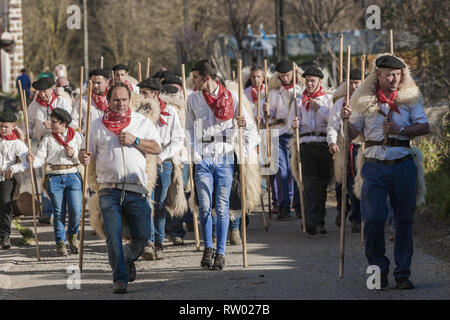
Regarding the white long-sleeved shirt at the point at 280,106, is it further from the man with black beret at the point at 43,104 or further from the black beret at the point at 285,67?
the man with black beret at the point at 43,104

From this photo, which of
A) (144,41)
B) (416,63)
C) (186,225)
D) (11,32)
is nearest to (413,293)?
A: (186,225)

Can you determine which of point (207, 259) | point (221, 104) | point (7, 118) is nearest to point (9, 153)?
point (7, 118)

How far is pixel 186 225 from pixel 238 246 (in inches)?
73.5

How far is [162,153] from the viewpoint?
9.86 m

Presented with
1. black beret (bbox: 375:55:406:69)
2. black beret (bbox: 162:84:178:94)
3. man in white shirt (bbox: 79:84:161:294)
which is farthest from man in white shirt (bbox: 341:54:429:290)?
black beret (bbox: 162:84:178:94)

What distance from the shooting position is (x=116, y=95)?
8.05m

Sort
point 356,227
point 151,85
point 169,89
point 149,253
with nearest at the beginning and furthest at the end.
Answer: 1. point 149,253
2. point 151,85
3. point 169,89
4. point 356,227

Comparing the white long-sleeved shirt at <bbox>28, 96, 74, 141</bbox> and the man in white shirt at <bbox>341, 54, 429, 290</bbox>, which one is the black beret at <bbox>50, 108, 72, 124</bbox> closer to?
the white long-sleeved shirt at <bbox>28, 96, 74, 141</bbox>

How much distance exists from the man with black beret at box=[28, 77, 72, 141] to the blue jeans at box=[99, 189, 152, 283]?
3937 mm

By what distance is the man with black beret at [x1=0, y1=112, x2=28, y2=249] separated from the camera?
1069 centimetres

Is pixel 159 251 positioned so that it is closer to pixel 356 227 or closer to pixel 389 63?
pixel 356 227

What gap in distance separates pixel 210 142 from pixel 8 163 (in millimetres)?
2892

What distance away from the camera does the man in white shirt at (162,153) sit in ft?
32.6

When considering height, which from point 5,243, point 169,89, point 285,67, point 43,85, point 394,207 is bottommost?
point 5,243
